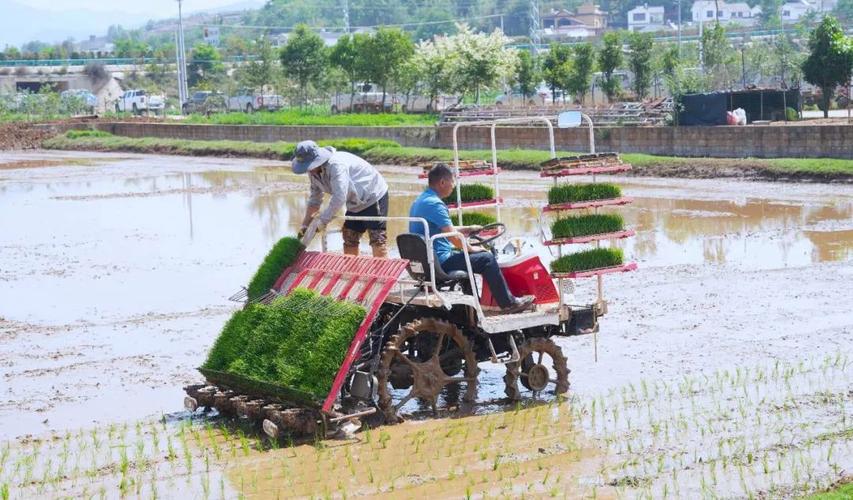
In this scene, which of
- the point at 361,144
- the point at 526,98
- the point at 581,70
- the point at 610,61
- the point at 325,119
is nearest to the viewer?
the point at 361,144

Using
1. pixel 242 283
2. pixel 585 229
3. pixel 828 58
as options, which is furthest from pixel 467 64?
pixel 585 229

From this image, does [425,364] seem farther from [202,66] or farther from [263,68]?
[202,66]

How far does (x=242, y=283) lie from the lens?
19094 millimetres

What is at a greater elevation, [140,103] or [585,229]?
[140,103]

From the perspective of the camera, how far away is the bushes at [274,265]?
455 inches

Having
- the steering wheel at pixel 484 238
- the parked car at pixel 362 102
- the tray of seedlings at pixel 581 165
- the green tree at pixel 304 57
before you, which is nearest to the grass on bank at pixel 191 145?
the green tree at pixel 304 57

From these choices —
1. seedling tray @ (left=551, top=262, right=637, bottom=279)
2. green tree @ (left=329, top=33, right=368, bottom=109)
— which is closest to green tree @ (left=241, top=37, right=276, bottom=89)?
green tree @ (left=329, top=33, right=368, bottom=109)

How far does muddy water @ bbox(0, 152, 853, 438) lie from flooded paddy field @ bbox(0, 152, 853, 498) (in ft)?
0.17

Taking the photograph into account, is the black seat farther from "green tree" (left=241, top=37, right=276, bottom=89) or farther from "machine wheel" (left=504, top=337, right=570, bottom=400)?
"green tree" (left=241, top=37, right=276, bottom=89)

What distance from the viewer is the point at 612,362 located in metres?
12.8

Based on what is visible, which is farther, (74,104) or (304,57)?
(74,104)

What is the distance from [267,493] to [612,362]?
4958 millimetres

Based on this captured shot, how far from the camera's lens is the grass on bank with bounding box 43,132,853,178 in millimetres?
30609

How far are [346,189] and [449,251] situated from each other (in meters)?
1.16
